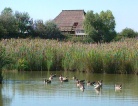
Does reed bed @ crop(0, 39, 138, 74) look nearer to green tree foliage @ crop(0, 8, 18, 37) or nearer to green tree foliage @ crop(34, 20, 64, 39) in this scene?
green tree foliage @ crop(0, 8, 18, 37)

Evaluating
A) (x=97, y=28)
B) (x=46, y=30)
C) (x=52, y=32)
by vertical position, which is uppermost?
(x=97, y=28)

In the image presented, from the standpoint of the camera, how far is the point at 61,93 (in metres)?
17.8

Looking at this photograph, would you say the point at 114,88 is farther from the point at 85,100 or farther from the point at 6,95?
the point at 6,95

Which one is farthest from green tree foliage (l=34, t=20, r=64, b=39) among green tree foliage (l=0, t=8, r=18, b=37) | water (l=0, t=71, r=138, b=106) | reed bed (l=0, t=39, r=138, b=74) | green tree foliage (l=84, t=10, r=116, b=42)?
water (l=0, t=71, r=138, b=106)

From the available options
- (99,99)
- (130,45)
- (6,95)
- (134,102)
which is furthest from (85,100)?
(130,45)

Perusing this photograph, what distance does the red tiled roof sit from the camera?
83250mm

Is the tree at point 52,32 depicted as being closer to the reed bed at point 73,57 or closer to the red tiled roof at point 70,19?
the red tiled roof at point 70,19

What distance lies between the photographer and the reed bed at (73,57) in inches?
1049

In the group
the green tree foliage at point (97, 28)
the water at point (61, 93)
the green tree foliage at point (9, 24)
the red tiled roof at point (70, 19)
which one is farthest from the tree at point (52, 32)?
the water at point (61, 93)

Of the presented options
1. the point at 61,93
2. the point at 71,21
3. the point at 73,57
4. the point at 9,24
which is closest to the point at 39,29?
the point at 9,24

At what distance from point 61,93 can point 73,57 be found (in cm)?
995

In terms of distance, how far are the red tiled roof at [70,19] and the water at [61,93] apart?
196 ft

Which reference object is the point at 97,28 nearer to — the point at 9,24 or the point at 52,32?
the point at 52,32

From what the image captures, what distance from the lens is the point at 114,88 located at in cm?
1953
